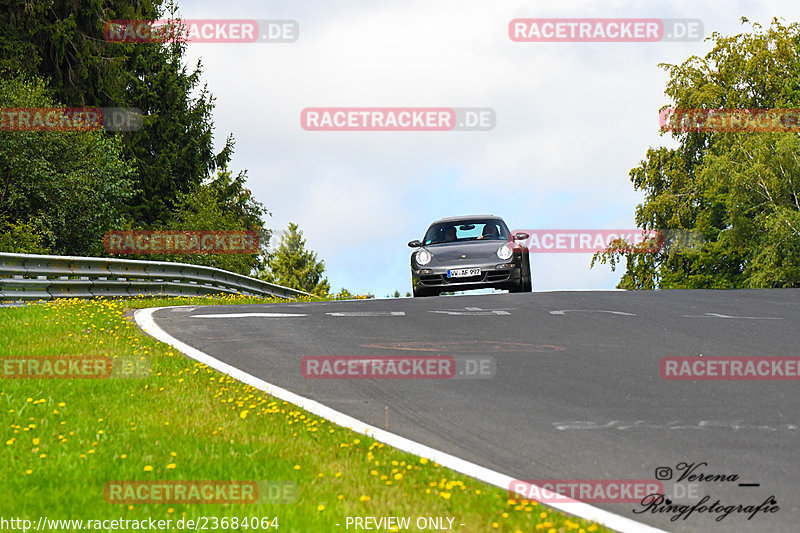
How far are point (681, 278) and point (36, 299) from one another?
4085cm

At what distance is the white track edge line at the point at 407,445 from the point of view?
5484 mm

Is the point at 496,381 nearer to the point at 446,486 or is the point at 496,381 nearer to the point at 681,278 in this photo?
the point at 446,486

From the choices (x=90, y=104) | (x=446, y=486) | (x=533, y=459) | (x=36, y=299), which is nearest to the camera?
(x=446, y=486)

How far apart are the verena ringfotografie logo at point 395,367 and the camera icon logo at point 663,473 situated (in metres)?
3.37

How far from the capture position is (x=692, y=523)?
→ 18.0 feet

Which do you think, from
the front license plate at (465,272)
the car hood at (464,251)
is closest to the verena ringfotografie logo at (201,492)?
the front license plate at (465,272)

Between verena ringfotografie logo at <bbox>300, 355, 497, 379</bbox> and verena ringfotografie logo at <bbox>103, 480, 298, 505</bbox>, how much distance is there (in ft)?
12.1

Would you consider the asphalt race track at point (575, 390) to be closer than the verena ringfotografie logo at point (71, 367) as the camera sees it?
Yes

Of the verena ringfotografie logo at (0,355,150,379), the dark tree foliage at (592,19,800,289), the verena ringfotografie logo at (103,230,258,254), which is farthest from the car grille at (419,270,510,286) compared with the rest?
the dark tree foliage at (592,19,800,289)

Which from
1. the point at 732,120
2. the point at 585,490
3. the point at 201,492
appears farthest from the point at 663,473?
the point at 732,120

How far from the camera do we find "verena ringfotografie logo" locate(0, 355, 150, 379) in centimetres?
977

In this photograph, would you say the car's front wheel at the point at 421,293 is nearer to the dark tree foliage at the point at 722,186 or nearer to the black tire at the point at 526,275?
the black tire at the point at 526,275

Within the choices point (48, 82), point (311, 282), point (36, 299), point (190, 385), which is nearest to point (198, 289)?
point (36, 299)

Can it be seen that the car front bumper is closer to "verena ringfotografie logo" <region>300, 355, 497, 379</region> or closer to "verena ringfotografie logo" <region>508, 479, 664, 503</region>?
"verena ringfotografie logo" <region>300, 355, 497, 379</region>
